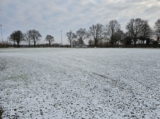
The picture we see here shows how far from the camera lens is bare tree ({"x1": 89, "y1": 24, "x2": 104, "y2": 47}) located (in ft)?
213

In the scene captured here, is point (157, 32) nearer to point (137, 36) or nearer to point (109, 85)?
point (137, 36)

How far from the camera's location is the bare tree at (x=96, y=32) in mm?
64938

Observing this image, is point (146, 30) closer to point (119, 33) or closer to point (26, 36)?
point (119, 33)

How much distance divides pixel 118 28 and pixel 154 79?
60305 mm

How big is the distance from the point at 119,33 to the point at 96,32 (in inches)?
535

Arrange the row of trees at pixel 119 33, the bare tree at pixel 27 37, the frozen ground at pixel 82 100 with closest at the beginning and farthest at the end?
1. the frozen ground at pixel 82 100
2. the row of trees at pixel 119 33
3. the bare tree at pixel 27 37

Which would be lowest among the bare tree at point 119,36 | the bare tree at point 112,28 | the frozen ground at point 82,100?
the frozen ground at point 82,100

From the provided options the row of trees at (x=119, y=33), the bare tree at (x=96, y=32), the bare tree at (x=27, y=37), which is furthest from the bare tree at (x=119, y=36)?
the bare tree at (x=27, y=37)

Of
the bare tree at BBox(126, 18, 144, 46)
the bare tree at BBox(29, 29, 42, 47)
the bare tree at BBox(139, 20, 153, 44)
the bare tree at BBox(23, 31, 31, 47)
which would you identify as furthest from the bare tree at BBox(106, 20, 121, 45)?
the bare tree at BBox(23, 31, 31, 47)

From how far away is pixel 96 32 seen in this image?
217 ft

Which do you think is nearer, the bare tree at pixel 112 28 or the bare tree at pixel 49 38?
the bare tree at pixel 112 28

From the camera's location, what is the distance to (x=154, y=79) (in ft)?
20.7

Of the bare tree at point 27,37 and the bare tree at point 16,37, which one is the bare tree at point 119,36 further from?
the bare tree at point 16,37

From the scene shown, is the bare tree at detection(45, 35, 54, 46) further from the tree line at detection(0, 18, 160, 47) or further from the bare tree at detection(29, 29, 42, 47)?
the bare tree at detection(29, 29, 42, 47)
